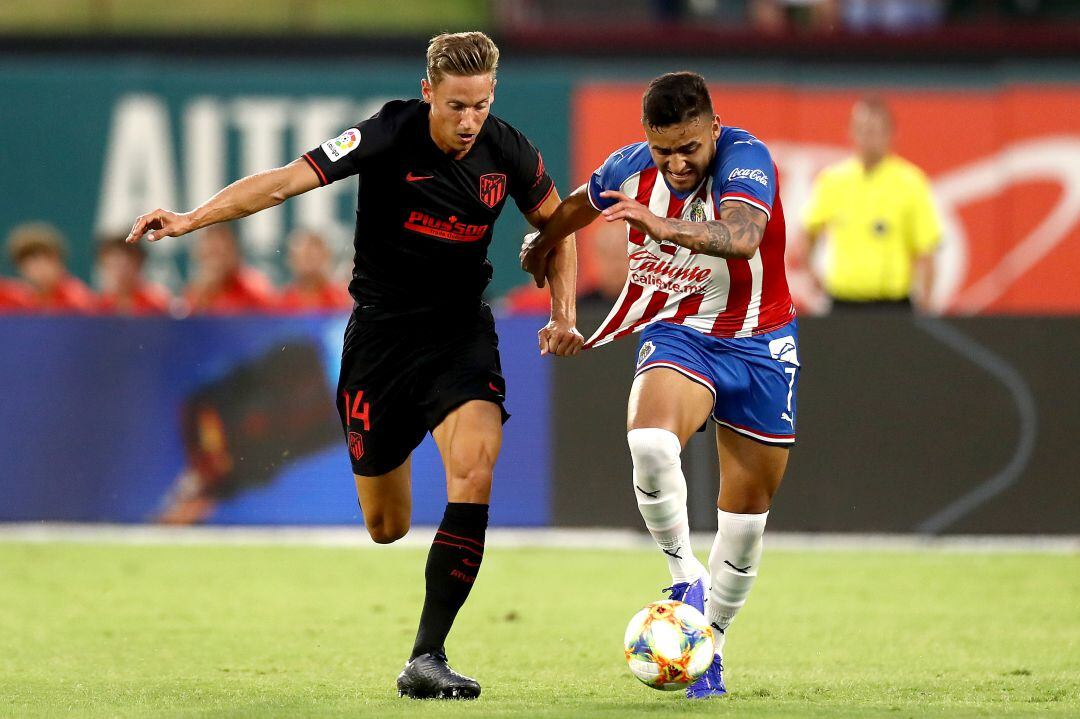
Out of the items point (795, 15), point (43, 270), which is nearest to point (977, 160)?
point (795, 15)

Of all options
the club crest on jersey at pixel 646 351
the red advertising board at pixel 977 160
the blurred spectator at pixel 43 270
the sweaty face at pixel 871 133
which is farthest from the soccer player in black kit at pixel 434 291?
the red advertising board at pixel 977 160

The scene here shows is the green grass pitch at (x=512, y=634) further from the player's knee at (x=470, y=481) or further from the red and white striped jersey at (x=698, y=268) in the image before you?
the red and white striped jersey at (x=698, y=268)

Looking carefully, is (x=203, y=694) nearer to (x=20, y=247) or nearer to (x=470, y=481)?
(x=470, y=481)

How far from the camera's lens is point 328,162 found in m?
6.11

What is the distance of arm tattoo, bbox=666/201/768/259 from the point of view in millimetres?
5594

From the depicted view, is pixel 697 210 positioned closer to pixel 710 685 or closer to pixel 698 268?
pixel 698 268

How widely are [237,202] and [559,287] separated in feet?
4.66

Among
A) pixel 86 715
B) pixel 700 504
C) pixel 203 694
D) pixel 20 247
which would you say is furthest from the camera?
pixel 20 247

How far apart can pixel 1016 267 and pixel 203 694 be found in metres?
11.8

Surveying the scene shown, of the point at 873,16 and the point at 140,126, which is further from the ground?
the point at 873,16

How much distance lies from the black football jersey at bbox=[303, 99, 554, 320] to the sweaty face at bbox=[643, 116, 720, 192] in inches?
25.2

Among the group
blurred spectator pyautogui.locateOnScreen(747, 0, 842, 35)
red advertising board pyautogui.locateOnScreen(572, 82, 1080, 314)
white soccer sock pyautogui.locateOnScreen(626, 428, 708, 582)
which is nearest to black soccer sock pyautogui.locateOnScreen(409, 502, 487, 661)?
white soccer sock pyautogui.locateOnScreen(626, 428, 708, 582)

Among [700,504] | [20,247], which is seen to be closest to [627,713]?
[700,504]

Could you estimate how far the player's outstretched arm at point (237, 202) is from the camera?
18.7 ft
